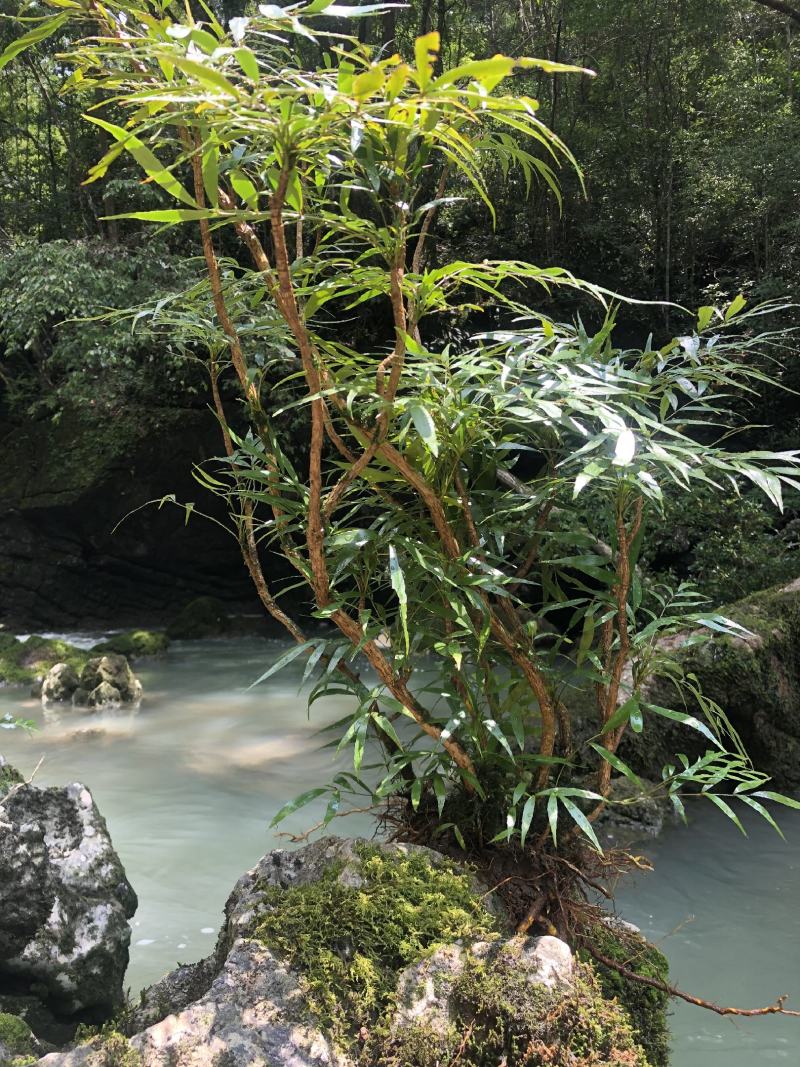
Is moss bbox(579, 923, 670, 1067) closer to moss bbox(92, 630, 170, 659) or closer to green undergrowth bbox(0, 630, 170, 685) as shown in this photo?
green undergrowth bbox(0, 630, 170, 685)

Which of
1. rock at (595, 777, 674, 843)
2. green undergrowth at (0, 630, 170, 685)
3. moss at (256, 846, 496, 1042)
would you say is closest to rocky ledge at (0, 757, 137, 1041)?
moss at (256, 846, 496, 1042)

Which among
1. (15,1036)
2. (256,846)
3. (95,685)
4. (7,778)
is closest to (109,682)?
(95,685)

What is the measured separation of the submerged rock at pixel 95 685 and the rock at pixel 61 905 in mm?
4011

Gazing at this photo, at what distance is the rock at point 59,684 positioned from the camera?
6566mm

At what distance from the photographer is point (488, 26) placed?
512 inches

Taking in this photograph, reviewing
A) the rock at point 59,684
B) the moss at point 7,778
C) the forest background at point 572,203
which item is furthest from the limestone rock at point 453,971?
the rock at point 59,684

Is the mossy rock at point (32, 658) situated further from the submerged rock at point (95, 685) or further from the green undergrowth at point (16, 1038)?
the green undergrowth at point (16, 1038)

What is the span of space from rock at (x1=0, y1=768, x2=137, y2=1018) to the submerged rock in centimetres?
401

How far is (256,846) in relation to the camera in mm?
3834

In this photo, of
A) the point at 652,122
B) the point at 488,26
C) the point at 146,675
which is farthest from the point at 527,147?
the point at 146,675

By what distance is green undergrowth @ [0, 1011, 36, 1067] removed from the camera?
74.9 inches

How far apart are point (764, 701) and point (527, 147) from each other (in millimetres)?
8598

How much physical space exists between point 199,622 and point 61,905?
6.83 meters

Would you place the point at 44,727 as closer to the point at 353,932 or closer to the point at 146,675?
the point at 146,675
